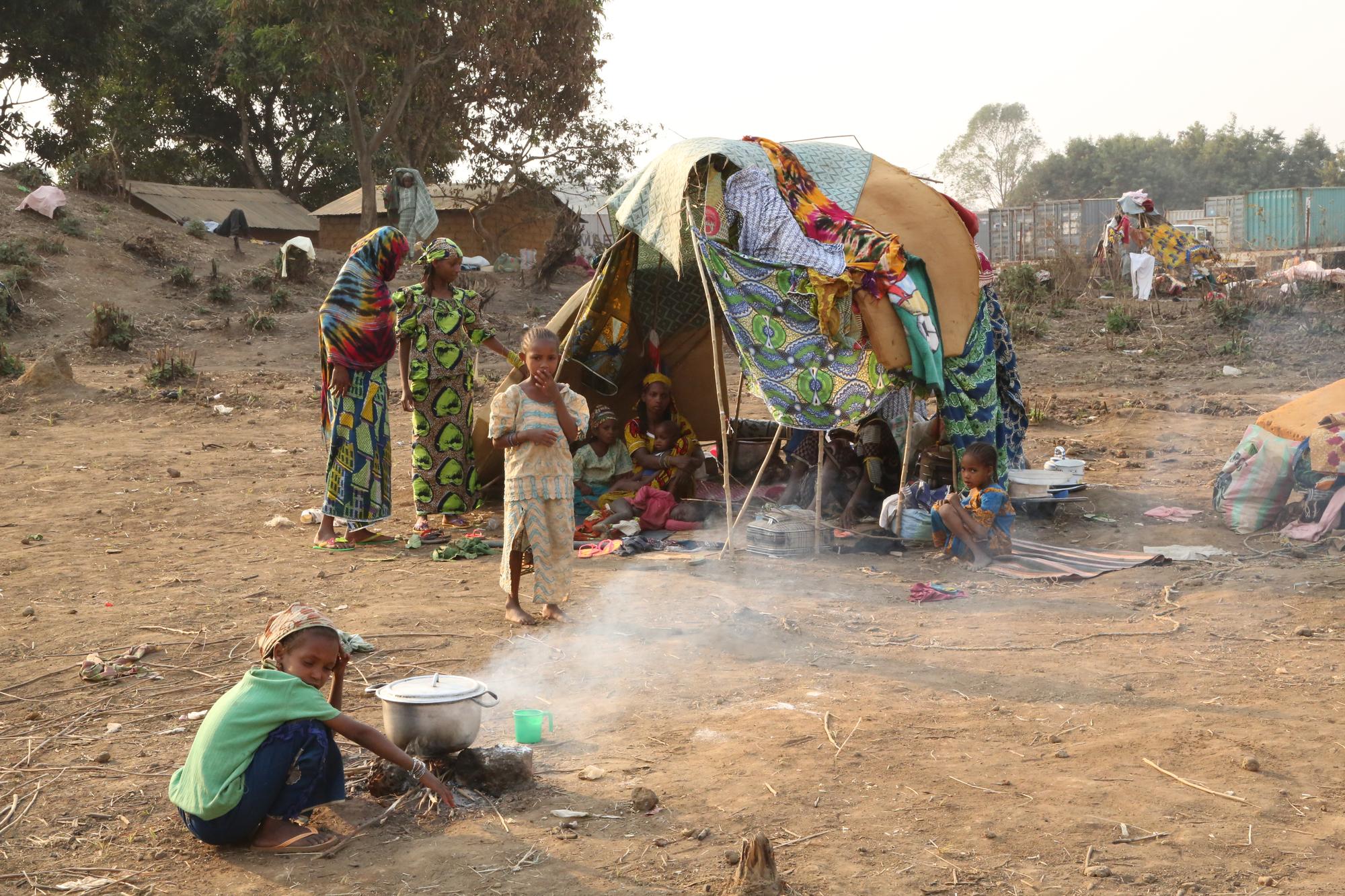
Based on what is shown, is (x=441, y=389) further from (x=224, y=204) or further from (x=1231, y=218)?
(x=1231, y=218)

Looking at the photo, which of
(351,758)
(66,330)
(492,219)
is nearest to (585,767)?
(351,758)

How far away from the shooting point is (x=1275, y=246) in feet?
90.2

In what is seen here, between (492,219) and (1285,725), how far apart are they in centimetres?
2592

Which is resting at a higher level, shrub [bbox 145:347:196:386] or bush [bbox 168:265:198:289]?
bush [bbox 168:265:198:289]

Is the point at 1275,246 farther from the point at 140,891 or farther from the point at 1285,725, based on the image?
the point at 140,891

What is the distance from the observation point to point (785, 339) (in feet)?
20.9

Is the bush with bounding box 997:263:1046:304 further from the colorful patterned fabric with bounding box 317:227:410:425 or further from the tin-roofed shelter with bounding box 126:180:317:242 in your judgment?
the tin-roofed shelter with bounding box 126:180:317:242

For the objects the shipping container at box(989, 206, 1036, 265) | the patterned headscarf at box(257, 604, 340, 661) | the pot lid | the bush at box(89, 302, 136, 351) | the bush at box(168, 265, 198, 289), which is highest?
the shipping container at box(989, 206, 1036, 265)

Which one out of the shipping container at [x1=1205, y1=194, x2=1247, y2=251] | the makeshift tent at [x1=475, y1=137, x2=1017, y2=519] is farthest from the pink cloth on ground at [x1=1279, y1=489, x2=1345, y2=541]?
the shipping container at [x1=1205, y1=194, x2=1247, y2=251]

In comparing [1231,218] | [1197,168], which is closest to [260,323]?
[1231,218]

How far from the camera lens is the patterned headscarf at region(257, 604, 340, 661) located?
10.1 feet

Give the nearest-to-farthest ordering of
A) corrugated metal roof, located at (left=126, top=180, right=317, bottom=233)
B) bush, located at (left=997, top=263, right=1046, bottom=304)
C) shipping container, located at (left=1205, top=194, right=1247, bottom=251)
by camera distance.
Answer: bush, located at (left=997, top=263, right=1046, bottom=304) → corrugated metal roof, located at (left=126, top=180, right=317, bottom=233) → shipping container, located at (left=1205, top=194, right=1247, bottom=251)

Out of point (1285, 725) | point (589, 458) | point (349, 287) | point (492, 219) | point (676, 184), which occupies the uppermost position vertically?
point (492, 219)

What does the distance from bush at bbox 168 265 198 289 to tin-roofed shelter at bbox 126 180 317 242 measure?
779 cm
